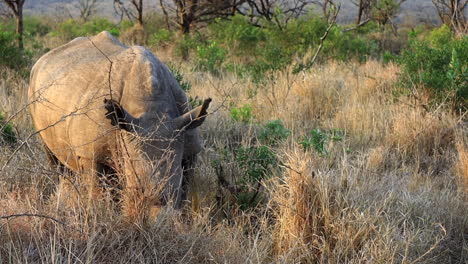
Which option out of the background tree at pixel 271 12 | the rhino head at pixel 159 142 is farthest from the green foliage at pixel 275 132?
the background tree at pixel 271 12

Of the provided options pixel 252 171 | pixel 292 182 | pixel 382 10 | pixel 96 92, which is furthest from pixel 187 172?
pixel 382 10

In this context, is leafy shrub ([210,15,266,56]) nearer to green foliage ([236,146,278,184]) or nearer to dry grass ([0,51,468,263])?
dry grass ([0,51,468,263])

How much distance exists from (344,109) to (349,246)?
3.93 meters

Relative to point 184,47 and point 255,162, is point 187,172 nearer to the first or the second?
point 255,162

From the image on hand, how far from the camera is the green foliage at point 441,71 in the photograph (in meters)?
6.95

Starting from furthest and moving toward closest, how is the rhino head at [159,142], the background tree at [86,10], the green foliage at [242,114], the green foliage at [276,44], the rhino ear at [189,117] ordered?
the background tree at [86,10]
the green foliage at [276,44]
the green foliage at [242,114]
the rhino ear at [189,117]
the rhino head at [159,142]

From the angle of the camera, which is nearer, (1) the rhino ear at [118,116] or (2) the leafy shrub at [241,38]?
(1) the rhino ear at [118,116]

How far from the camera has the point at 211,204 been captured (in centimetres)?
444

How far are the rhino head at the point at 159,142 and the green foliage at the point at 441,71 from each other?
3.81 metres

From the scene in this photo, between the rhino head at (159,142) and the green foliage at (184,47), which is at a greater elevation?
the rhino head at (159,142)

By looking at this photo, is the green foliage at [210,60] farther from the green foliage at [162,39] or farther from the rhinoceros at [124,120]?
the rhinoceros at [124,120]

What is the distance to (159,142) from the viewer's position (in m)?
3.98

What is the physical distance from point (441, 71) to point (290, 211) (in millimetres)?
4612

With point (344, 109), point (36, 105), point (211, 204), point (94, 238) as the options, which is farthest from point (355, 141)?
point (94, 238)
